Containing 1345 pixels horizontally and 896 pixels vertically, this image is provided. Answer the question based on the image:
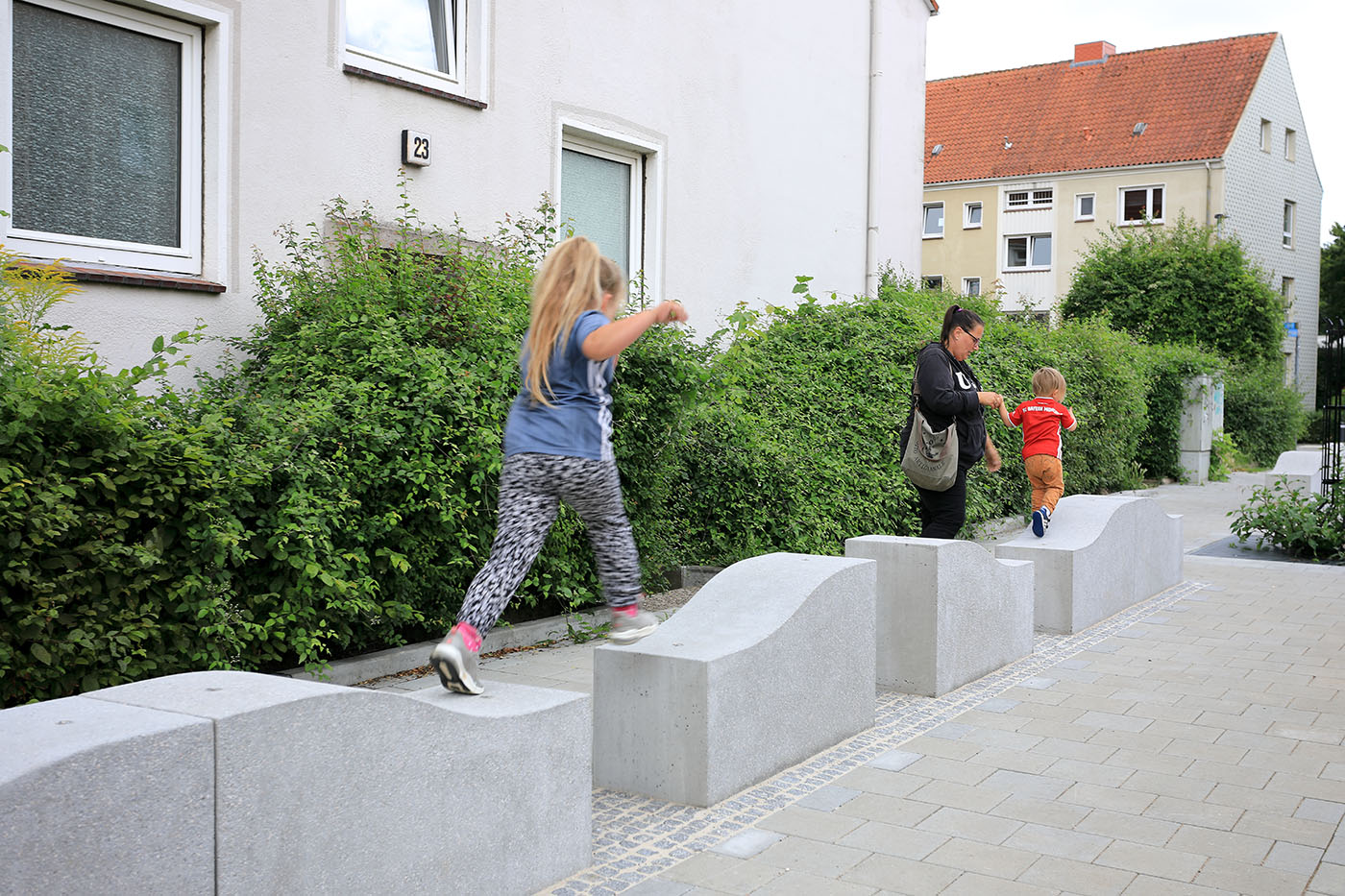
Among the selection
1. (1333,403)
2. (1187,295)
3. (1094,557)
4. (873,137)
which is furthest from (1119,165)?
(1094,557)

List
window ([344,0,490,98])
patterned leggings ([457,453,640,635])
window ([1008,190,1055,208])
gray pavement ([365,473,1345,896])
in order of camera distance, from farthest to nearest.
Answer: window ([1008,190,1055,208]), window ([344,0,490,98]), patterned leggings ([457,453,640,635]), gray pavement ([365,473,1345,896])

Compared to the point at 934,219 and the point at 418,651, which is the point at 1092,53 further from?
the point at 418,651

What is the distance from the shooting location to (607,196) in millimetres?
10938

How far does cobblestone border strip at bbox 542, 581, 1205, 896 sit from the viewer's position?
13.1 ft

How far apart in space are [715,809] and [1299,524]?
9.17m

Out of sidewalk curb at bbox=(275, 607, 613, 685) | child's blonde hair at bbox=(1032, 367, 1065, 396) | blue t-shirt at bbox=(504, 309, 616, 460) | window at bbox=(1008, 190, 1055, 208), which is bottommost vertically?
sidewalk curb at bbox=(275, 607, 613, 685)

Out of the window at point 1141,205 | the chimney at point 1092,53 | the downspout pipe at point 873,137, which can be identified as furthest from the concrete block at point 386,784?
the chimney at point 1092,53

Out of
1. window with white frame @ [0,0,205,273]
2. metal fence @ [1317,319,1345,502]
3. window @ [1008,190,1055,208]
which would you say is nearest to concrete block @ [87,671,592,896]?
window with white frame @ [0,0,205,273]

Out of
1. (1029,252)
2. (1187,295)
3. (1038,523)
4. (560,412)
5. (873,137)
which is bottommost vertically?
(1038,523)

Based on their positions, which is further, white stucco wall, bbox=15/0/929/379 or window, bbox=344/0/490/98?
window, bbox=344/0/490/98

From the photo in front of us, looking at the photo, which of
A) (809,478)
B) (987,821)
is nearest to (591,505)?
(987,821)

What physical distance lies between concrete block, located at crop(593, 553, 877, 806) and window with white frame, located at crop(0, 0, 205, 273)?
411 cm

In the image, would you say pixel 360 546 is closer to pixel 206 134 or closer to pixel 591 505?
pixel 591 505

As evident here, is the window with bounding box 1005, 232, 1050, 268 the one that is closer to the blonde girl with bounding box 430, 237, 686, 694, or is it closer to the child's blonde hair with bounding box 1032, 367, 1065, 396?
the child's blonde hair with bounding box 1032, 367, 1065, 396
